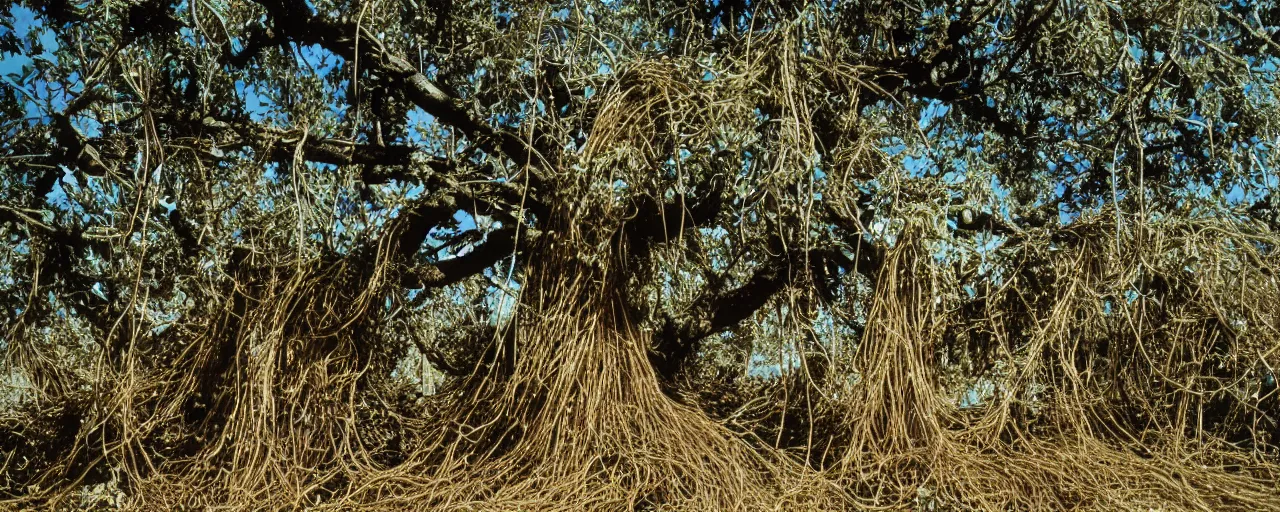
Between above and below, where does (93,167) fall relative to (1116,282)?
above

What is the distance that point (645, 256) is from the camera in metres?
4.93

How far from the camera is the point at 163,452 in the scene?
4.90m

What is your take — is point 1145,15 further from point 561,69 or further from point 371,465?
point 371,465

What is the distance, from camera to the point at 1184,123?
19.4 feet

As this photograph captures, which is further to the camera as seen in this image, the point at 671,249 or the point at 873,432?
the point at 671,249

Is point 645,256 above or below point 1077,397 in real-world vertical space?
above

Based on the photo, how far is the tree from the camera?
178 inches

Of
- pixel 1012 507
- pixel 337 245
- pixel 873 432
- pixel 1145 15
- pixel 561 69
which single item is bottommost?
pixel 1012 507

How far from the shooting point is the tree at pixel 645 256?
451 cm

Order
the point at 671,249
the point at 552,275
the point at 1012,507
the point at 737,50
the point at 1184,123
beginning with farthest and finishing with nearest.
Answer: the point at 1184,123 → the point at 737,50 → the point at 671,249 → the point at 552,275 → the point at 1012,507

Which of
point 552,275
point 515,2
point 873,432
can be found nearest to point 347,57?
point 515,2

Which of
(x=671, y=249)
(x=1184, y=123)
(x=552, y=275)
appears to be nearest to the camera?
(x=552, y=275)

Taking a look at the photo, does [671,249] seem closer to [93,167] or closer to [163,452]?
[163,452]

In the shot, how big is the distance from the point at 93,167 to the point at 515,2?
222 cm
